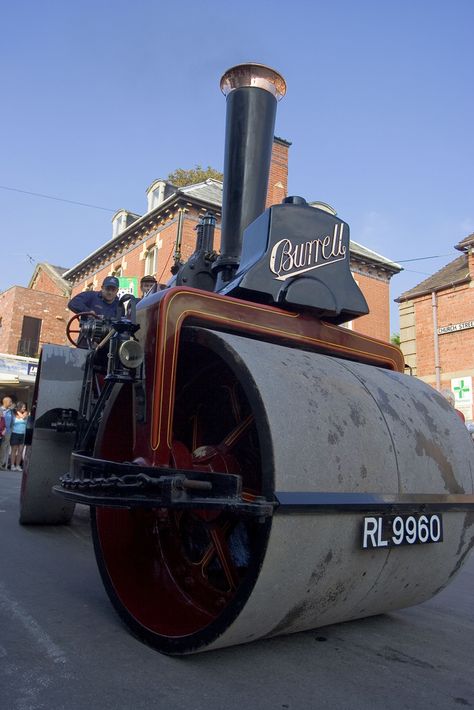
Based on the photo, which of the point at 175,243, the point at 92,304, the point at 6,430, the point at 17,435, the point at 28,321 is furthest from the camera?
the point at 28,321

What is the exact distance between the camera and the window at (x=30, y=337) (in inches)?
1038

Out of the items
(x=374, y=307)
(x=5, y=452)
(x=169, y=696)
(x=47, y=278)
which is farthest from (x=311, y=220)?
(x=47, y=278)

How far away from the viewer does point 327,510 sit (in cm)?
208

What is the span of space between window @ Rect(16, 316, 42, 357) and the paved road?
79.9 ft

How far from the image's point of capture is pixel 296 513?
2.00m

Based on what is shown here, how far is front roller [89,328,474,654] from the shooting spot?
2.05 metres

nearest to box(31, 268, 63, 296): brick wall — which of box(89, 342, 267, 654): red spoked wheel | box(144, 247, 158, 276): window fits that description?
box(144, 247, 158, 276): window

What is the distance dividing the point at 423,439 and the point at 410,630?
3.35 ft

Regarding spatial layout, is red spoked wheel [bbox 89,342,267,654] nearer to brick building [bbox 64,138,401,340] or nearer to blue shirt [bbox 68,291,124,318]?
blue shirt [bbox 68,291,124,318]

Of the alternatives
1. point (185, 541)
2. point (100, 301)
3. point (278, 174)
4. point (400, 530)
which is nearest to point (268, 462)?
point (400, 530)

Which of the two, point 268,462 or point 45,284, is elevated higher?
point 45,284

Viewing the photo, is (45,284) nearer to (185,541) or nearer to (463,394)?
(463,394)

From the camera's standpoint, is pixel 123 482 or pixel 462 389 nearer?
pixel 123 482

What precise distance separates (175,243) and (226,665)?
1570cm
